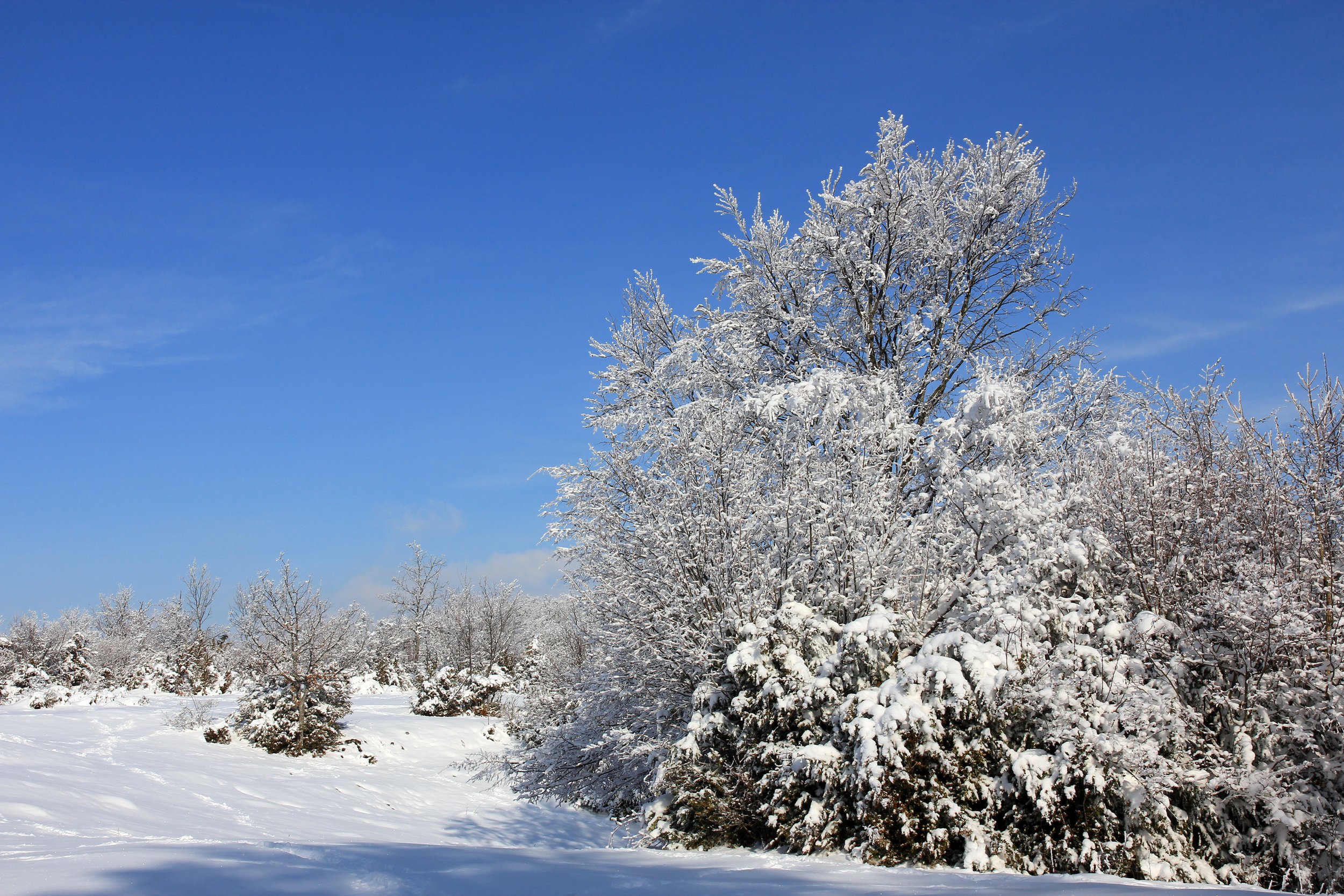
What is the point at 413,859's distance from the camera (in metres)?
4.30

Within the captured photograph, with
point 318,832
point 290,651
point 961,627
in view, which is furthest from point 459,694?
point 961,627

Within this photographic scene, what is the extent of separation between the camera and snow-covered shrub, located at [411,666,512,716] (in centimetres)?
2433

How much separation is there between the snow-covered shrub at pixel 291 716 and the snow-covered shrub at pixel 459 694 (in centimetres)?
785

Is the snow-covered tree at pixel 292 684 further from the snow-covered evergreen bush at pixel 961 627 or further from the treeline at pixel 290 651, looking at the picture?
the snow-covered evergreen bush at pixel 961 627

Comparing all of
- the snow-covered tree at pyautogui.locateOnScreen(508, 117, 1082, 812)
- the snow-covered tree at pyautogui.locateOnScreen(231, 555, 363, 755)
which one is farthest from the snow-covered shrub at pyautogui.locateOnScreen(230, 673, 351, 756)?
the snow-covered tree at pyautogui.locateOnScreen(508, 117, 1082, 812)

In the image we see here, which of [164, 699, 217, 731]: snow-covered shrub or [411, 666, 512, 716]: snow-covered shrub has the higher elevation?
[411, 666, 512, 716]: snow-covered shrub

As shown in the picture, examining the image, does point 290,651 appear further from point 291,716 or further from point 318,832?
point 318,832

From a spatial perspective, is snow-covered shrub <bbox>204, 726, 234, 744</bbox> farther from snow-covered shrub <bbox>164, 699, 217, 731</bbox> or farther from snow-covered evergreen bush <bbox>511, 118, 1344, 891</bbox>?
snow-covered evergreen bush <bbox>511, 118, 1344, 891</bbox>

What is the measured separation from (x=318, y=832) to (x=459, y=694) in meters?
16.7

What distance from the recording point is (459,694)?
2547cm

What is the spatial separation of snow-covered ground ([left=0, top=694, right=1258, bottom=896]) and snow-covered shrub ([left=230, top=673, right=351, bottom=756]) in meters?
0.45

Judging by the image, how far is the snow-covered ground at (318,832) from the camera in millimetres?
3645

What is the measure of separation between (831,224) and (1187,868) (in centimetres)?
985

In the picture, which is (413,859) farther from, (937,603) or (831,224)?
(831,224)
